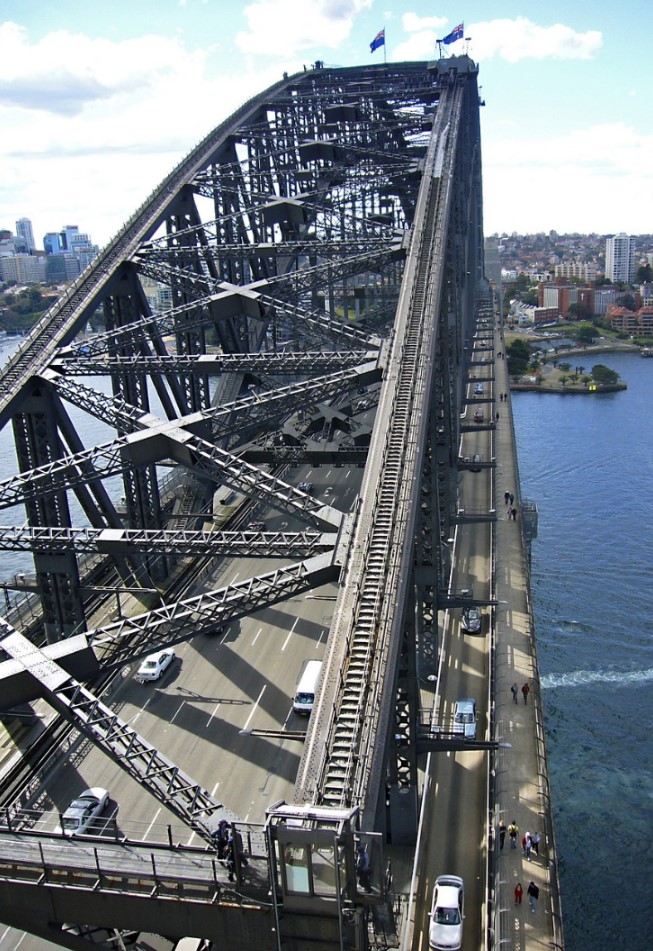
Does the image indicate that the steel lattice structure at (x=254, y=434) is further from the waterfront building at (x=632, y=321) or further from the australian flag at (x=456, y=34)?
the waterfront building at (x=632, y=321)

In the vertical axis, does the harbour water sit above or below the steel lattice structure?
below

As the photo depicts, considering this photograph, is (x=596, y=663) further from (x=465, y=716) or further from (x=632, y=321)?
(x=632, y=321)

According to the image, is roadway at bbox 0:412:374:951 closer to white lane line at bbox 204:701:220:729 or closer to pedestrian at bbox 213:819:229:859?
white lane line at bbox 204:701:220:729

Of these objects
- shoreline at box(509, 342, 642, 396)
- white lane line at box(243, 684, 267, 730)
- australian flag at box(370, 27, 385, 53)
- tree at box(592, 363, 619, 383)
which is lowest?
shoreline at box(509, 342, 642, 396)

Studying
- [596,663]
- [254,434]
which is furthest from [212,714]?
[596,663]

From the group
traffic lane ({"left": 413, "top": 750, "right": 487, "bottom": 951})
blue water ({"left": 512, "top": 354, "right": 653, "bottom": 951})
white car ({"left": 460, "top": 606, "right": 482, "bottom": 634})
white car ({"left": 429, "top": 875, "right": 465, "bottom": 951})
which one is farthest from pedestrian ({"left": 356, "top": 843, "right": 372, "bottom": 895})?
blue water ({"left": 512, "top": 354, "right": 653, "bottom": 951})

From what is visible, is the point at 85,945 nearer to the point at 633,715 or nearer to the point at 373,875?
the point at 373,875
